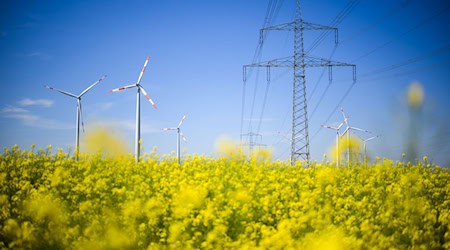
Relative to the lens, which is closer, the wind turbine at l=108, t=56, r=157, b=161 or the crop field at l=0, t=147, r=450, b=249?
the crop field at l=0, t=147, r=450, b=249

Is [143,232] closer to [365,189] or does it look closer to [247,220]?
[247,220]

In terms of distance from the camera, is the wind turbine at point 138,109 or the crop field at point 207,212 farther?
the wind turbine at point 138,109

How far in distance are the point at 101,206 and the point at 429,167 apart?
36.3 ft

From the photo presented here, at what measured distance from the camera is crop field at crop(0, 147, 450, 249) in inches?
203

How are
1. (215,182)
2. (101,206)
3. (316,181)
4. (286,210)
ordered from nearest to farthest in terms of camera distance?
(101,206)
(286,210)
(215,182)
(316,181)

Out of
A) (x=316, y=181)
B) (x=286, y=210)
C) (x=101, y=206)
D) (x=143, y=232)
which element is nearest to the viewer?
(x=143, y=232)

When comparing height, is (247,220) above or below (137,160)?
below

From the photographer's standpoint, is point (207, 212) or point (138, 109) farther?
point (138, 109)

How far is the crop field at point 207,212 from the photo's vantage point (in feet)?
16.9

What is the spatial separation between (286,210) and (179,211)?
7.93 ft

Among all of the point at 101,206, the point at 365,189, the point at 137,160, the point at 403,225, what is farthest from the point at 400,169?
the point at 101,206

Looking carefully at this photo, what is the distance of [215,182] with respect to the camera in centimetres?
859

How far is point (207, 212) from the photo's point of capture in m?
5.84

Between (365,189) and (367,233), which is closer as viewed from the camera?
(367,233)
